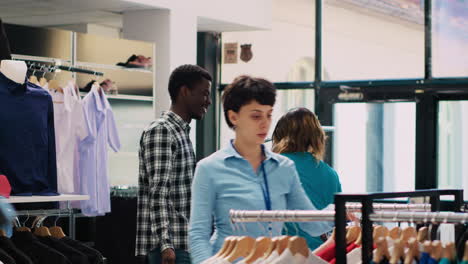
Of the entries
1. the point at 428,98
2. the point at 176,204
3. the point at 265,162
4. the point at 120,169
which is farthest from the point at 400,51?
the point at 265,162

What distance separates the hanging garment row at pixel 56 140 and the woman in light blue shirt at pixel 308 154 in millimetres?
1567

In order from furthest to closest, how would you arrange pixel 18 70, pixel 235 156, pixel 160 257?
1. pixel 18 70
2. pixel 160 257
3. pixel 235 156

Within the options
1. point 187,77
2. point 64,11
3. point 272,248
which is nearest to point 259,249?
point 272,248

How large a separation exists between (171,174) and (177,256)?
1.15 feet

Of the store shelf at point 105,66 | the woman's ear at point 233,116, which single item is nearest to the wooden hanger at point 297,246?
the woman's ear at point 233,116

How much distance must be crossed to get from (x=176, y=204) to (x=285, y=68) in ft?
17.3

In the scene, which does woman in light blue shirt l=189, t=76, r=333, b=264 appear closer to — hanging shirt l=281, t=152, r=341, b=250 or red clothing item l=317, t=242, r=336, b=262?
red clothing item l=317, t=242, r=336, b=262

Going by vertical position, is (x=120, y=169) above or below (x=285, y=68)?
below

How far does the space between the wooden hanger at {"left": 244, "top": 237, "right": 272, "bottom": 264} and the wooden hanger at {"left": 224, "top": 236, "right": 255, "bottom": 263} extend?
2cm

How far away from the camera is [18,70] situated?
4.59 m

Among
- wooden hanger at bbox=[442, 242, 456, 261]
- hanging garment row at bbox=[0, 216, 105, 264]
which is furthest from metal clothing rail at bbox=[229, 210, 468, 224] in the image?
hanging garment row at bbox=[0, 216, 105, 264]

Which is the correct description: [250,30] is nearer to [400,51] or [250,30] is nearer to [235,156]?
[400,51]

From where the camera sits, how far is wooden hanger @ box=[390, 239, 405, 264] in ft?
7.71

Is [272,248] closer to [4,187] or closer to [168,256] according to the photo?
[168,256]
